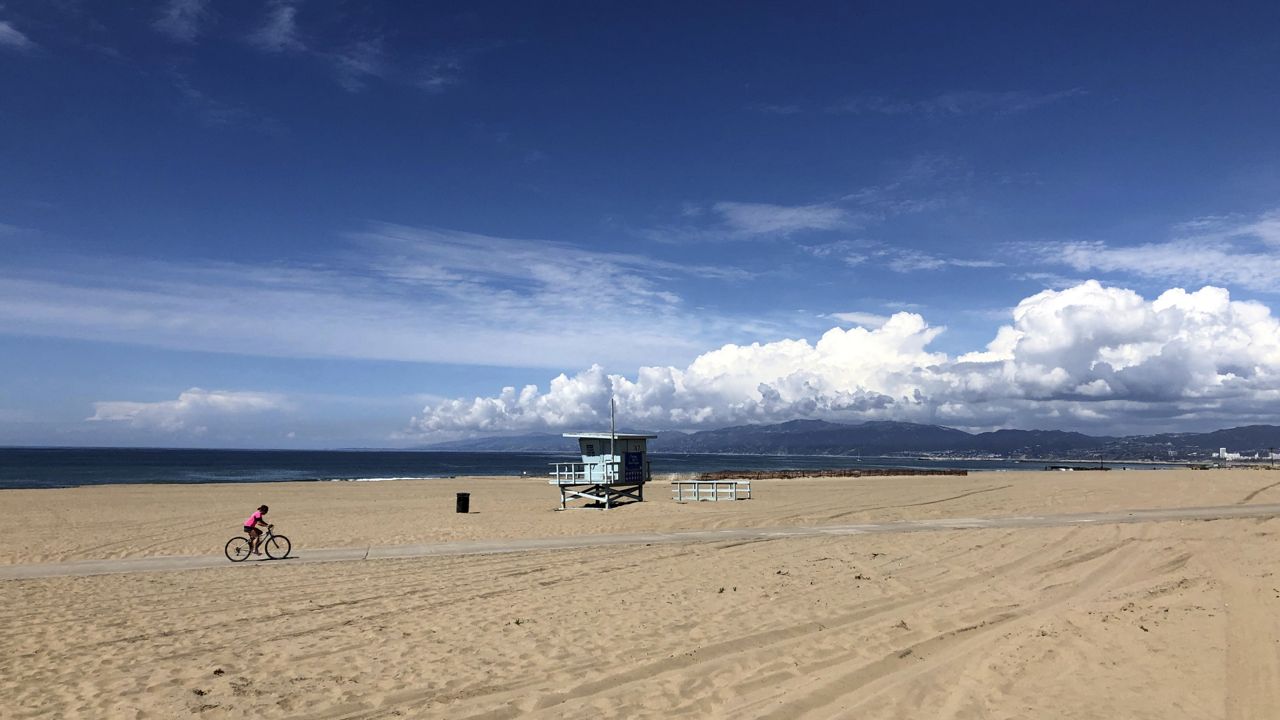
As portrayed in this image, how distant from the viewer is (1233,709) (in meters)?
7.04

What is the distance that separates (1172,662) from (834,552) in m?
8.81

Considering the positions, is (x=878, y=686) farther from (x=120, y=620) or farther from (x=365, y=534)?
(x=365, y=534)

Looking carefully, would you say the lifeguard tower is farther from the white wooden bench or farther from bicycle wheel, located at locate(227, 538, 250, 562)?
bicycle wheel, located at locate(227, 538, 250, 562)

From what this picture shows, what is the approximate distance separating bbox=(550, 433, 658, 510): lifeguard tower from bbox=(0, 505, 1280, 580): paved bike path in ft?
36.8

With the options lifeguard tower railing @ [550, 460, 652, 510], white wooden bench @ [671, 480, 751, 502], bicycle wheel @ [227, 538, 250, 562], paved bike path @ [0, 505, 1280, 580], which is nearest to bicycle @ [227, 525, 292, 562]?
bicycle wheel @ [227, 538, 250, 562]

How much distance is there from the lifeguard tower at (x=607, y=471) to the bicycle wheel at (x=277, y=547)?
13.5 m

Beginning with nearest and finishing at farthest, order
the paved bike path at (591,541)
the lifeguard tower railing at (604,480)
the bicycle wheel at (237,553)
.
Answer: the paved bike path at (591,541) → the bicycle wheel at (237,553) → the lifeguard tower railing at (604,480)

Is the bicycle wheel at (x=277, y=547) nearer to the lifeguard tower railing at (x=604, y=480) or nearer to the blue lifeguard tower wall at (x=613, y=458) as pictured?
the lifeguard tower railing at (x=604, y=480)

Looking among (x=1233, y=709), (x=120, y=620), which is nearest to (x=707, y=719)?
(x=1233, y=709)

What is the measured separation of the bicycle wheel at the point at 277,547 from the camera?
1812 cm

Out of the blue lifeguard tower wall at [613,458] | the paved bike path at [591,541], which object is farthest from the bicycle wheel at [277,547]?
the blue lifeguard tower wall at [613,458]

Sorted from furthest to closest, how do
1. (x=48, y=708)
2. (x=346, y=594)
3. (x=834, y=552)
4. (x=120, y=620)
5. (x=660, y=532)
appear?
(x=660, y=532), (x=834, y=552), (x=346, y=594), (x=120, y=620), (x=48, y=708)

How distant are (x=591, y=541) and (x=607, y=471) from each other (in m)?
13.5

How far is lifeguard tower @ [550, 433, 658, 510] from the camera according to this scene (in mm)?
33438
